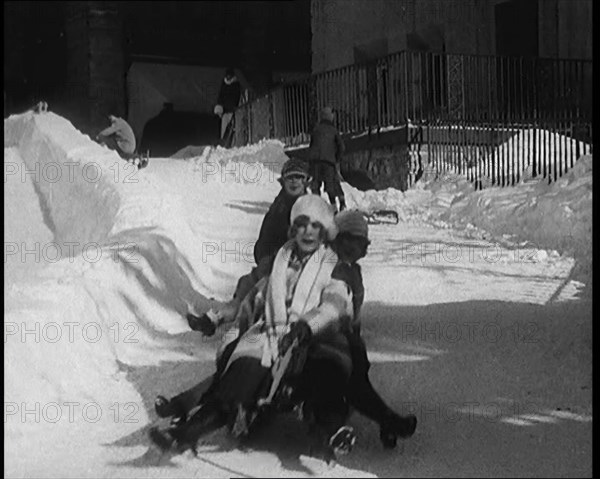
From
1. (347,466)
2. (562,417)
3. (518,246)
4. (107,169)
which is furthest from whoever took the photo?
(107,169)

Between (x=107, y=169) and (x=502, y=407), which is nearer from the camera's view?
(x=502, y=407)

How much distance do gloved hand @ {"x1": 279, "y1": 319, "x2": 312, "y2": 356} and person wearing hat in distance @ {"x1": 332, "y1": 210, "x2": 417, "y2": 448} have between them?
0.22 meters

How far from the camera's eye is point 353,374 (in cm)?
632

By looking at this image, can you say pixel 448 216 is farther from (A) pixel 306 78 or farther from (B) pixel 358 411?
(B) pixel 358 411

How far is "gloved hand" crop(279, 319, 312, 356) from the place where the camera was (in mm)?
6219

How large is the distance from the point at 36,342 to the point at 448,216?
5495mm

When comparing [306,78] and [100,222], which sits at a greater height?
[306,78]

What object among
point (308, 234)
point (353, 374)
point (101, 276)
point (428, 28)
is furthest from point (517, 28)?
point (353, 374)

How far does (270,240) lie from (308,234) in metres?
0.80

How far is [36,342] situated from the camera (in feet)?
25.9

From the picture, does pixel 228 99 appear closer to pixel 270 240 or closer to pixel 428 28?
pixel 428 28

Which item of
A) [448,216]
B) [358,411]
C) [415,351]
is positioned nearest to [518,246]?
[448,216]

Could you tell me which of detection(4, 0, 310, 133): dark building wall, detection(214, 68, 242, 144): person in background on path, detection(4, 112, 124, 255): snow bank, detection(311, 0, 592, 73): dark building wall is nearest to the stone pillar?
detection(4, 0, 310, 133): dark building wall

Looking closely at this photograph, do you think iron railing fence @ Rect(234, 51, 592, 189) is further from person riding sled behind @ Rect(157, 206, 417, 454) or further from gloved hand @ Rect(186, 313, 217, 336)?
gloved hand @ Rect(186, 313, 217, 336)
